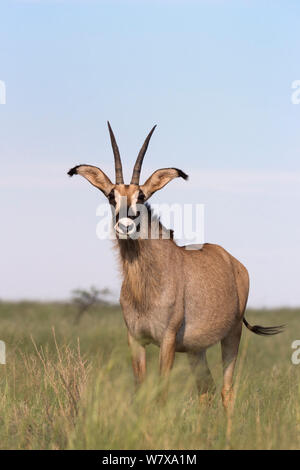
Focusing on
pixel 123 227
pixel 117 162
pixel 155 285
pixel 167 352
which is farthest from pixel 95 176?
pixel 167 352

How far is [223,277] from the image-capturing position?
11.1m

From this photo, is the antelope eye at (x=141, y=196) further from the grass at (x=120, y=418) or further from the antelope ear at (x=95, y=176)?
the grass at (x=120, y=418)

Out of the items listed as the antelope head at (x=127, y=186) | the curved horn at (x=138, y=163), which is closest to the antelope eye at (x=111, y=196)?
the antelope head at (x=127, y=186)

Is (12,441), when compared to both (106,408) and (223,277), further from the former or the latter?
(223,277)

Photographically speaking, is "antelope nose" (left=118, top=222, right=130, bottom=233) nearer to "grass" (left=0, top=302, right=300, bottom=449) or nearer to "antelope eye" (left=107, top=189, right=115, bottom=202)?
"antelope eye" (left=107, top=189, right=115, bottom=202)

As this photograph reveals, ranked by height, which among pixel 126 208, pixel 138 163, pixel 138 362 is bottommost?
pixel 138 362

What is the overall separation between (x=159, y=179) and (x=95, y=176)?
0.84m

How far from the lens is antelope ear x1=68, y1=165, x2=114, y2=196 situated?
9531mm

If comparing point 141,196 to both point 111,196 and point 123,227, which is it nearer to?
point 111,196

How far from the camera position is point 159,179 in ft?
31.6

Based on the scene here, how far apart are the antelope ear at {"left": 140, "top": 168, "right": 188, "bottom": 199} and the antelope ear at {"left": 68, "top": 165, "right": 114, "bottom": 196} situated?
452 millimetres

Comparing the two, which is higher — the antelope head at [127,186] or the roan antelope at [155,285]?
the antelope head at [127,186]

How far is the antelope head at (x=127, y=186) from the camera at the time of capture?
889 centimetres

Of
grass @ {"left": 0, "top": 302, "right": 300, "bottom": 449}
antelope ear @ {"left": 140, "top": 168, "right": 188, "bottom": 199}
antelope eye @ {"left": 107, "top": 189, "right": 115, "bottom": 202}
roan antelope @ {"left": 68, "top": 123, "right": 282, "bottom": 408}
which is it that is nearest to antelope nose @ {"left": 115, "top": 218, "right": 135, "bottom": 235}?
roan antelope @ {"left": 68, "top": 123, "right": 282, "bottom": 408}
